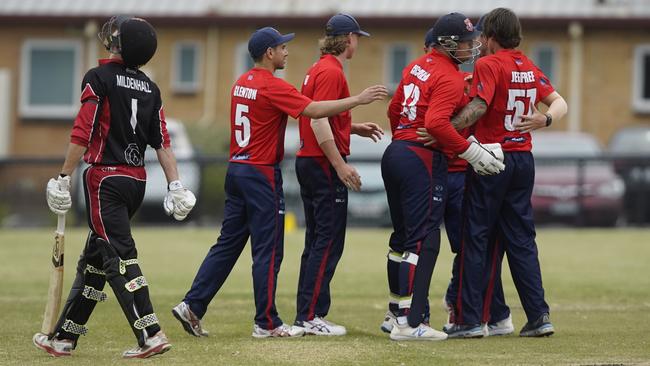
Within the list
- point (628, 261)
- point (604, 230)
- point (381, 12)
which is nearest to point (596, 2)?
point (381, 12)

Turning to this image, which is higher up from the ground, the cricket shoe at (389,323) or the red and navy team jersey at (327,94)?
the red and navy team jersey at (327,94)

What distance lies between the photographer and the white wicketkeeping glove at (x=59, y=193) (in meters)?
8.04

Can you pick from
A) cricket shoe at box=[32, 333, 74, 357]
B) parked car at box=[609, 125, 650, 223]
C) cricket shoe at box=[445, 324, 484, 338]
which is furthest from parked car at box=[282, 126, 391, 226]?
cricket shoe at box=[32, 333, 74, 357]

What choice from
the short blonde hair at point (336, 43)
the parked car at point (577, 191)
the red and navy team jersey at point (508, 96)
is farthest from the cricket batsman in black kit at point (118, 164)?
the parked car at point (577, 191)

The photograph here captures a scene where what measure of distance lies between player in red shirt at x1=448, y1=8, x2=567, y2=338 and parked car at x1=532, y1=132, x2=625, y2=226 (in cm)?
1229

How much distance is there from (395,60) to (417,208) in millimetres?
23087

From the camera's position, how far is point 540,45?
31.3 metres

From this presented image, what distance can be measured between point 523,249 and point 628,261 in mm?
7054

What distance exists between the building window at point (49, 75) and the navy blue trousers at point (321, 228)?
24.2m

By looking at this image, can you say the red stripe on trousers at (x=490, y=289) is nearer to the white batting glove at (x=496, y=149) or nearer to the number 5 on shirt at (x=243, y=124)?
the white batting glove at (x=496, y=149)

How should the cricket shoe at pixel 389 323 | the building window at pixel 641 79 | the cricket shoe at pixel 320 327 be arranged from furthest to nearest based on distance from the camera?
the building window at pixel 641 79, the cricket shoe at pixel 389 323, the cricket shoe at pixel 320 327

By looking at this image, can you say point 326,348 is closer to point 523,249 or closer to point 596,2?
point 523,249

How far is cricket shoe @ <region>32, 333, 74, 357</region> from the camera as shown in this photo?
8415 millimetres

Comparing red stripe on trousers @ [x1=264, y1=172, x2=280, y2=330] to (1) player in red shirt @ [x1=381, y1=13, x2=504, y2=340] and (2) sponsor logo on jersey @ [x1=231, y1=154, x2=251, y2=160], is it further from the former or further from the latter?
(1) player in red shirt @ [x1=381, y1=13, x2=504, y2=340]
